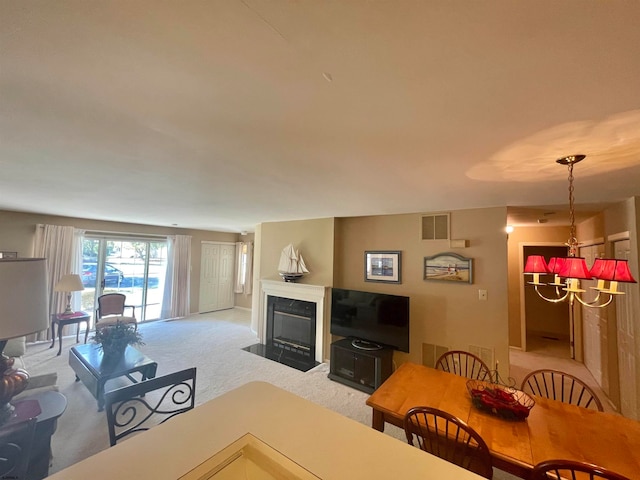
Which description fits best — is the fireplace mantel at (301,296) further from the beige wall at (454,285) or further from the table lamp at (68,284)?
the table lamp at (68,284)

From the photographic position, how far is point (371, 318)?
3.80 m

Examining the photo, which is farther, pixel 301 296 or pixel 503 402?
pixel 301 296

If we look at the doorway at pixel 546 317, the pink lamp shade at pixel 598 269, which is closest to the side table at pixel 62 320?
the pink lamp shade at pixel 598 269

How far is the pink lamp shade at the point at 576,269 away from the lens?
5.01 feet

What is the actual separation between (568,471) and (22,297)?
251 centimetres

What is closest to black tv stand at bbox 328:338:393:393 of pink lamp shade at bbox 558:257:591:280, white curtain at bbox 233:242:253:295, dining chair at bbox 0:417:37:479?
pink lamp shade at bbox 558:257:591:280

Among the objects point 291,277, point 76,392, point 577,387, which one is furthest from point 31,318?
point 577,387

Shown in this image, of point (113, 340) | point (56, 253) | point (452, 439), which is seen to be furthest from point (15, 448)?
point (56, 253)

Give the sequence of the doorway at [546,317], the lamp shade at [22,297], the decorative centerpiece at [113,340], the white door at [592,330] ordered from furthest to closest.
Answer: the doorway at [546,317] → the white door at [592,330] → the decorative centerpiece at [113,340] → the lamp shade at [22,297]

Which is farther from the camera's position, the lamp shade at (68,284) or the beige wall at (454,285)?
the lamp shade at (68,284)

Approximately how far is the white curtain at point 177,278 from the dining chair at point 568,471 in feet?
23.6

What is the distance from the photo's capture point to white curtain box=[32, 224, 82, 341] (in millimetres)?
4918

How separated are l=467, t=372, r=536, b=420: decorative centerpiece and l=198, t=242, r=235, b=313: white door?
7.01 metres

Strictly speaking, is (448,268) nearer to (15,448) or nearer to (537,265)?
(537,265)
